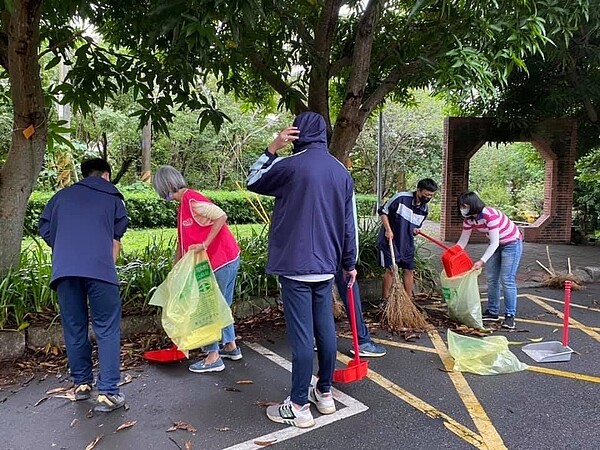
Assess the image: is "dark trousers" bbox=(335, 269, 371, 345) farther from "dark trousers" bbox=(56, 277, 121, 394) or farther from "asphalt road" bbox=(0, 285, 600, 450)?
"dark trousers" bbox=(56, 277, 121, 394)

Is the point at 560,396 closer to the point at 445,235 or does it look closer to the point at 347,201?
the point at 347,201

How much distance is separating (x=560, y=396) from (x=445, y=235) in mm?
8016

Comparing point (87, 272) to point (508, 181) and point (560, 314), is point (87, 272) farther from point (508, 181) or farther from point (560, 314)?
point (508, 181)

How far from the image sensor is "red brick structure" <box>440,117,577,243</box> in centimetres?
1123

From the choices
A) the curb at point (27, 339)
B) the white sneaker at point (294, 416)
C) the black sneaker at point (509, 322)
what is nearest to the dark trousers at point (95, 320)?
the curb at point (27, 339)

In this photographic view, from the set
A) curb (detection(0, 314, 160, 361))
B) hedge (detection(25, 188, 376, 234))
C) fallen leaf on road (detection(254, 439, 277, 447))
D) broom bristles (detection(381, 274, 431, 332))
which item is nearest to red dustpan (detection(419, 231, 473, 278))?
broom bristles (detection(381, 274, 431, 332))

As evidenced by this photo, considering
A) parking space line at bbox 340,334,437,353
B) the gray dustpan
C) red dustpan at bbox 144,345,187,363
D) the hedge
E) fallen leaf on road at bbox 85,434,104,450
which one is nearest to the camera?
fallen leaf on road at bbox 85,434,104,450

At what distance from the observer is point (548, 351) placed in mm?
4355

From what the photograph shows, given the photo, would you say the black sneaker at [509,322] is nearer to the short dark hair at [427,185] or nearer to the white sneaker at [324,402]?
the short dark hair at [427,185]

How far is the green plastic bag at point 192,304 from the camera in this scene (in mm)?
3576

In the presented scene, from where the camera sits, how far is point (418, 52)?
5.66m

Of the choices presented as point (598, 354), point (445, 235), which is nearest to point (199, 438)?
point (598, 354)

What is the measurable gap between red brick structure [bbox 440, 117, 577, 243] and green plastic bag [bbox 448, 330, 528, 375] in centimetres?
737

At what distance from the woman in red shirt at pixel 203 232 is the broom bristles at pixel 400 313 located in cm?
182
